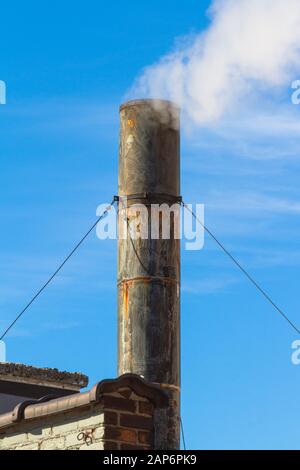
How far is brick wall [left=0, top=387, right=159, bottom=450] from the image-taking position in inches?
408

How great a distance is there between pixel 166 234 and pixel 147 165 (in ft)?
2.80

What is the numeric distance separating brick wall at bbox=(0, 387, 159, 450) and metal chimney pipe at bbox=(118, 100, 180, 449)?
372 cm

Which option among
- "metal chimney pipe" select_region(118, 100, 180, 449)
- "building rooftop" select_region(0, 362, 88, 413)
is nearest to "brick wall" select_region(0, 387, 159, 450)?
"metal chimney pipe" select_region(118, 100, 180, 449)

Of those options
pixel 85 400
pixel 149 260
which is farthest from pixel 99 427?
pixel 149 260

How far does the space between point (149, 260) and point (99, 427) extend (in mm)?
4763

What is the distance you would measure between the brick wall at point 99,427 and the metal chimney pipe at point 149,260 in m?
3.72

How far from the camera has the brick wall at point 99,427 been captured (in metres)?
10.4

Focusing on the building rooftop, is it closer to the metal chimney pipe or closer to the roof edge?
the metal chimney pipe

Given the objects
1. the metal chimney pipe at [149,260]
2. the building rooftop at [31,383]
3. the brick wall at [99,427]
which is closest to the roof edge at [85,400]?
the brick wall at [99,427]

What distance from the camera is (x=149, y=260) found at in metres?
14.9
